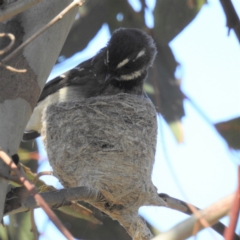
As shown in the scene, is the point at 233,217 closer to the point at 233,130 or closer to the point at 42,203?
the point at 42,203

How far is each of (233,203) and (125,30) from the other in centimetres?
311

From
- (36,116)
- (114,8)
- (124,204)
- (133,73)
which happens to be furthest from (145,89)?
(124,204)

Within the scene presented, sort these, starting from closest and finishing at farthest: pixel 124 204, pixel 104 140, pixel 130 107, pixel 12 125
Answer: pixel 12 125 < pixel 124 204 < pixel 104 140 < pixel 130 107

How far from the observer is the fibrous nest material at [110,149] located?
2.46m

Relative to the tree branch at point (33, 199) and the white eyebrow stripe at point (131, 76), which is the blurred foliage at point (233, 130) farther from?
the white eyebrow stripe at point (131, 76)

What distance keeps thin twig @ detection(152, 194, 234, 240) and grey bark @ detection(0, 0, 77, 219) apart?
826 mm

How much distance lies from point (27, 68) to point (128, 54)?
197cm

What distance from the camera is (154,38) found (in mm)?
3881

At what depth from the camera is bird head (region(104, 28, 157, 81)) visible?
3626mm

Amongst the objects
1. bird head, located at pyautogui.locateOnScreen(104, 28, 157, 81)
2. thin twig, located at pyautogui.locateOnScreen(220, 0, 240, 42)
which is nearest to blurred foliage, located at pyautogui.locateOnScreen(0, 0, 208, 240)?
bird head, located at pyautogui.locateOnScreen(104, 28, 157, 81)

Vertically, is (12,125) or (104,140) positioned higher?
(12,125)

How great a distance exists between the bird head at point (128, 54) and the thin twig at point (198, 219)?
9.47 feet

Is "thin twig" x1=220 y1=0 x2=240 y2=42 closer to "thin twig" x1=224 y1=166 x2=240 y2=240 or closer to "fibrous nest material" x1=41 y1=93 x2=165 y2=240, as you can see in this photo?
"fibrous nest material" x1=41 y1=93 x2=165 y2=240

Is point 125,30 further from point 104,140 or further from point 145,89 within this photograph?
point 104,140
